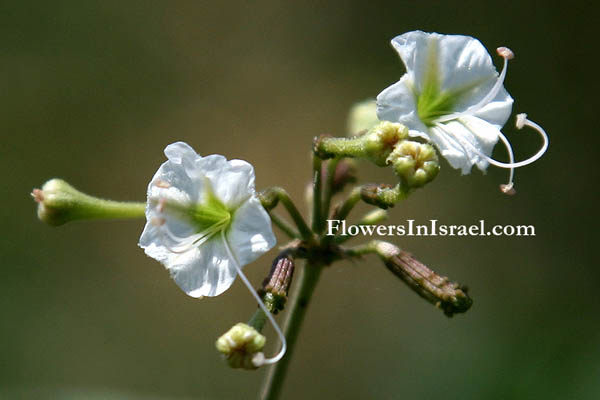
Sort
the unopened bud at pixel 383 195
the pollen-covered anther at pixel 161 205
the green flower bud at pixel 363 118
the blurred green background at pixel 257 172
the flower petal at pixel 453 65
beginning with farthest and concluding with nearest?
1. the blurred green background at pixel 257 172
2. the green flower bud at pixel 363 118
3. the flower petal at pixel 453 65
4. the unopened bud at pixel 383 195
5. the pollen-covered anther at pixel 161 205

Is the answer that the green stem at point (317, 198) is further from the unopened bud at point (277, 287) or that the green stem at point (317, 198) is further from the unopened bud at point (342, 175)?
the unopened bud at point (277, 287)

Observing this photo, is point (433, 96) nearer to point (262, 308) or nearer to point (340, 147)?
point (340, 147)

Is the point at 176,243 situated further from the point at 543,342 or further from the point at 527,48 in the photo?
the point at 527,48

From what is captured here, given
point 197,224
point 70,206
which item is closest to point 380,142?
point 197,224

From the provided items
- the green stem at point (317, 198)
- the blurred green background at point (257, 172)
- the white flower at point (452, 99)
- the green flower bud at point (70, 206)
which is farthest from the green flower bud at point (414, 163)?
the blurred green background at point (257, 172)

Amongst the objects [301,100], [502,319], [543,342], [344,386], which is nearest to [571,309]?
[502,319]

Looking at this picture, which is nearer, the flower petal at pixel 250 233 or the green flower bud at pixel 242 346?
the green flower bud at pixel 242 346
